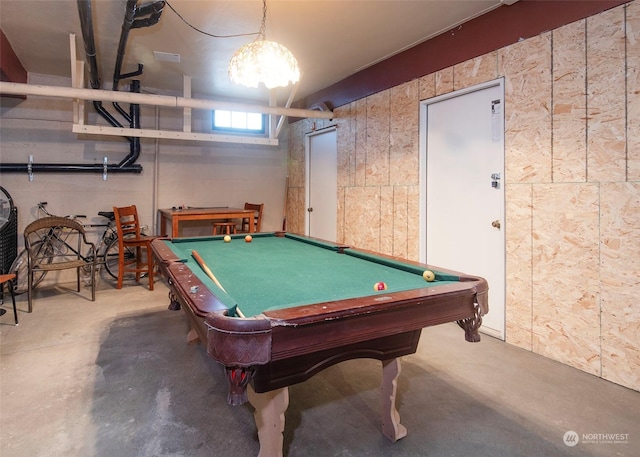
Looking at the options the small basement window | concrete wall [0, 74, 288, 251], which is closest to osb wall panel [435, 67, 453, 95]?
the small basement window

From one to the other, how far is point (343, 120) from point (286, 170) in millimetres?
1815

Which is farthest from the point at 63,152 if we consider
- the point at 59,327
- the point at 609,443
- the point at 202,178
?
the point at 609,443

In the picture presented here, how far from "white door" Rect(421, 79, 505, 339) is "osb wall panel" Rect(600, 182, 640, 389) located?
715 millimetres

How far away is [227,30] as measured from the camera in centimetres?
330

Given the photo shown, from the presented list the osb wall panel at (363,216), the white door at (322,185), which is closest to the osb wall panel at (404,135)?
the osb wall panel at (363,216)

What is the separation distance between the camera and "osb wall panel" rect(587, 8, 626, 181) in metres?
2.25

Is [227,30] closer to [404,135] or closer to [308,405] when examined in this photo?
[404,135]

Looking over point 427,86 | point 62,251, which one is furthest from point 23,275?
point 427,86

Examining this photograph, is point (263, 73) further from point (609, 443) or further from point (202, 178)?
point (202, 178)

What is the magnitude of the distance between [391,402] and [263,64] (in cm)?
203

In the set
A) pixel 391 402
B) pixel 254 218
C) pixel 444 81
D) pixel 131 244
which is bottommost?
pixel 391 402

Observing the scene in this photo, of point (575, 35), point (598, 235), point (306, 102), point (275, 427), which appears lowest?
point (275, 427)

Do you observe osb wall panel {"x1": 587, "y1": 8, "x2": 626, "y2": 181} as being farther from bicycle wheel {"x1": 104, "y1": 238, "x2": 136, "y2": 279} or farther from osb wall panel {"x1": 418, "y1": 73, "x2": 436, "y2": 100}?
bicycle wheel {"x1": 104, "y1": 238, "x2": 136, "y2": 279}

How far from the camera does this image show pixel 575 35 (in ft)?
8.05
